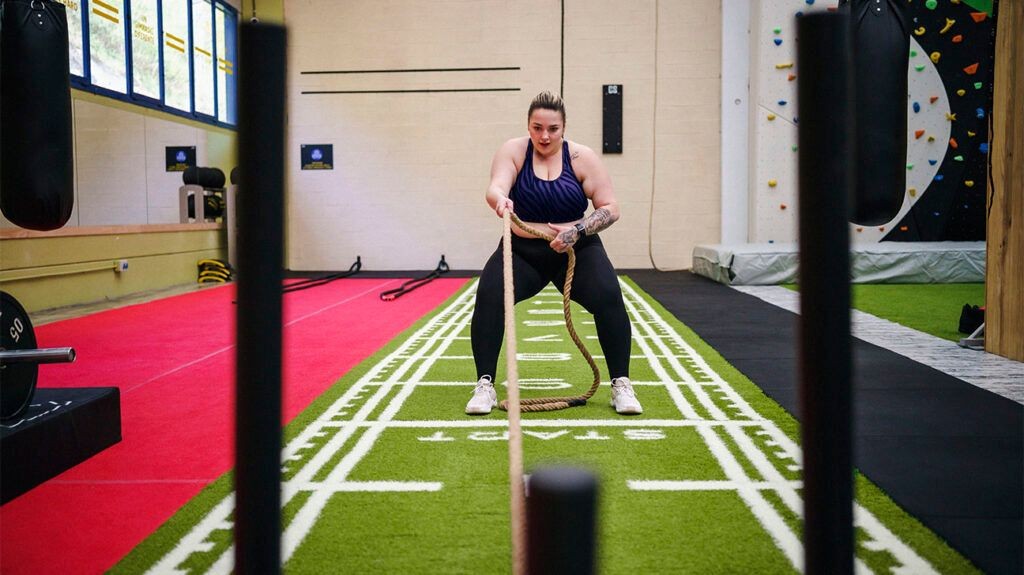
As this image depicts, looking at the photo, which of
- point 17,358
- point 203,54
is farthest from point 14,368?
point 203,54

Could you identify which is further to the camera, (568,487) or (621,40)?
(621,40)

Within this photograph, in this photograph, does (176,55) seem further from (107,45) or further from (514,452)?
(514,452)

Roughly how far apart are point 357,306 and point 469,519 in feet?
15.7

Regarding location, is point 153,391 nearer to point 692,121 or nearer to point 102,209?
point 102,209

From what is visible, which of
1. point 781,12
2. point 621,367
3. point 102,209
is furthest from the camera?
point 781,12

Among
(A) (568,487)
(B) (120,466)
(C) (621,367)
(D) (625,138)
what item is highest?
(D) (625,138)

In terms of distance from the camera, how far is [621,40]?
9984 mm

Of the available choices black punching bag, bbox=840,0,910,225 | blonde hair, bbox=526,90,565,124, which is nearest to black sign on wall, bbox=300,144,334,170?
blonde hair, bbox=526,90,565,124

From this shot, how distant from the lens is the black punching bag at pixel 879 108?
80 cm

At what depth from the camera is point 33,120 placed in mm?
2240

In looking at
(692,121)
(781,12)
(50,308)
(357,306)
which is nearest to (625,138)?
(692,121)

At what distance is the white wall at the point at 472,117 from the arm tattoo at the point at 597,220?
7170mm

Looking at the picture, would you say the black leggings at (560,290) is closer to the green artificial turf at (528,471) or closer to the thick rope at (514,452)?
the green artificial turf at (528,471)

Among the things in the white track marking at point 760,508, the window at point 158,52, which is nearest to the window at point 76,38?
the window at point 158,52
